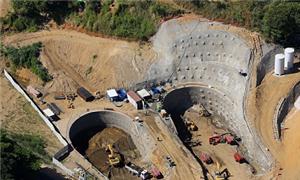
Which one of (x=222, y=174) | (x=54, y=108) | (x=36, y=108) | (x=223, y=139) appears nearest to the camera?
(x=222, y=174)

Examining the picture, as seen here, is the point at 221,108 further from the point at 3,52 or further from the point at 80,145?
the point at 3,52

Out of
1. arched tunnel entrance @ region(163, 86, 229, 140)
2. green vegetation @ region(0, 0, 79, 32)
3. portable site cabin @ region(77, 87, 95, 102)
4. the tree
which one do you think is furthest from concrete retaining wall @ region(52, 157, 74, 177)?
the tree

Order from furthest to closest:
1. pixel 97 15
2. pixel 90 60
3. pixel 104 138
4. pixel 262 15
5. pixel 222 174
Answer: pixel 97 15
pixel 90 60
pixel 262 15
pixel 104 138
pixel 222 174

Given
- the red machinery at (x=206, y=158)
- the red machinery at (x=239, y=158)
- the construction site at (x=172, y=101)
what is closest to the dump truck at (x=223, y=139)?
the construction site at (x=172, y=101)

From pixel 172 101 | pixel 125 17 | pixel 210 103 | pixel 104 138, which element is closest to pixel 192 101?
pixel 210 103

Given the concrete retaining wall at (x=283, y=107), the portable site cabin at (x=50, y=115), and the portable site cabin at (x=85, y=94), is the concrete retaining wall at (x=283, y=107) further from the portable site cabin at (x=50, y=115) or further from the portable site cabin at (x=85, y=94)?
the portable site cabin at (x=50, y=115)

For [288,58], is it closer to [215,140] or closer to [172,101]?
[215,140]
